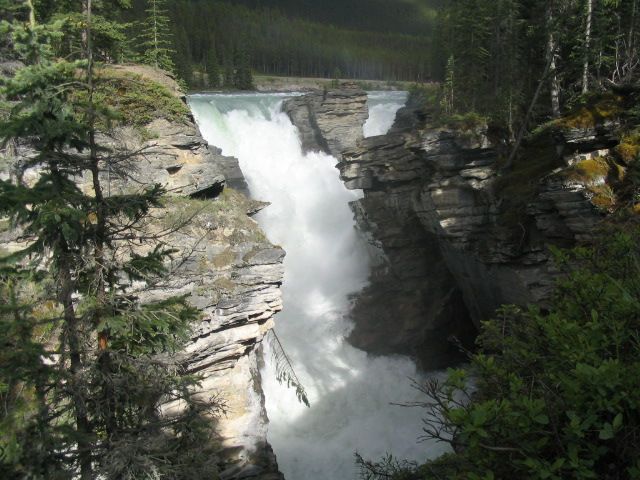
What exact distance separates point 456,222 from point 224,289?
32.7ft

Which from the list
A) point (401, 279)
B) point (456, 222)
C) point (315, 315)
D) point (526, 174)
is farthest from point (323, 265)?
point (526, 174)

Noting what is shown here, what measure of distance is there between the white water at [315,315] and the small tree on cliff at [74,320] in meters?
10.7

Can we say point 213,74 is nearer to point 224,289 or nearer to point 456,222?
point 456,222

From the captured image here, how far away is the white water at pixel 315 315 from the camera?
50.8ft

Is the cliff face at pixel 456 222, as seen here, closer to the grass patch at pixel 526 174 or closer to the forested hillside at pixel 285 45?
the grass patch at pixel 526 174

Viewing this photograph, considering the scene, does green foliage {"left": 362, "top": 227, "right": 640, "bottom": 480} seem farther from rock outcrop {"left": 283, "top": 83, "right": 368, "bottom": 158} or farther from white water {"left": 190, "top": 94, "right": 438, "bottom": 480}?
rock outcrop {"left": 283, "top": 83, "right": 368, "bottom": 158}

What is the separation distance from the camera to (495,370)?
4031 millimetres

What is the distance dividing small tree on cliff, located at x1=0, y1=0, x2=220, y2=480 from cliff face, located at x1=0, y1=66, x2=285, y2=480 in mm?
5554

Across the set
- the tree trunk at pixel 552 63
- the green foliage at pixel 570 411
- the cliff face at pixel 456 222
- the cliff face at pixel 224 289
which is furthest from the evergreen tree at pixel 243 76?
the green foliage at pixel 570 411

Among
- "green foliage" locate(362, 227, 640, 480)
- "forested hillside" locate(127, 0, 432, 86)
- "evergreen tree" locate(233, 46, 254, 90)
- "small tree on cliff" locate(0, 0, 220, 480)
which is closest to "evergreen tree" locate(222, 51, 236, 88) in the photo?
"forested hillside" locate(127, 0, 432, 86)

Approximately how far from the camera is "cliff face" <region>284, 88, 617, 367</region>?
44.5ft

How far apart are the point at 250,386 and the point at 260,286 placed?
3146mm

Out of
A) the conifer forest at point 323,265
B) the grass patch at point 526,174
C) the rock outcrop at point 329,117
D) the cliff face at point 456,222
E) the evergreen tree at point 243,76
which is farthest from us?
the evergreen tree at point 243,76

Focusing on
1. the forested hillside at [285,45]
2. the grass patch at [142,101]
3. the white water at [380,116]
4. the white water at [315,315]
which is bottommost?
the white water at [315,315]
